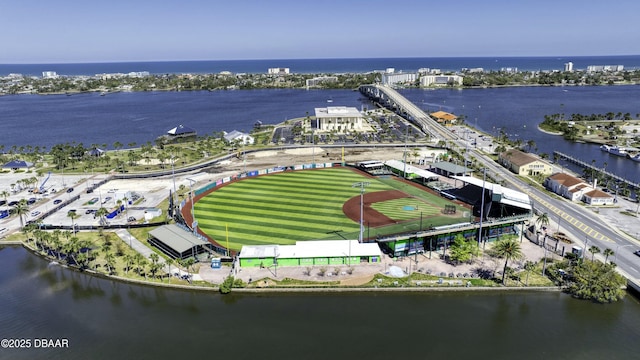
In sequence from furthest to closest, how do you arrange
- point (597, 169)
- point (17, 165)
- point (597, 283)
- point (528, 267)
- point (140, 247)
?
point (17, 165)
point (597, 169)
point (140, 247)
point (528, 267)
point (597, 283)

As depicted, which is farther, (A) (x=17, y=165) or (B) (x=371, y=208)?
(A) (x=17, y=165)

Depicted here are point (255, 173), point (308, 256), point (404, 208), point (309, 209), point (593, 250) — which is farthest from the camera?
point (255, 173)

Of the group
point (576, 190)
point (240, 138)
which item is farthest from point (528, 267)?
point (240, 138)

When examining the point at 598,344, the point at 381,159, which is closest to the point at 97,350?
the point at 598,344

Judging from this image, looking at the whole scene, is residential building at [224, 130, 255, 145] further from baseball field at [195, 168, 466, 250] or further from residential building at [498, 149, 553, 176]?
residential building at [498, 149, 553, 176]

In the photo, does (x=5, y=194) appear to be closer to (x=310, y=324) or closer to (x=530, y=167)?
(x=310, y=324)

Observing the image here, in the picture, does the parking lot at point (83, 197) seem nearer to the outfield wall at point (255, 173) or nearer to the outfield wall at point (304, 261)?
the outfield wall at point (255, 173)

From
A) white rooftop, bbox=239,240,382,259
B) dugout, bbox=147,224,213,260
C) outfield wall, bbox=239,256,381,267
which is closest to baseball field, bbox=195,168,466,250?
dugout, bbox=147,224,213,260
